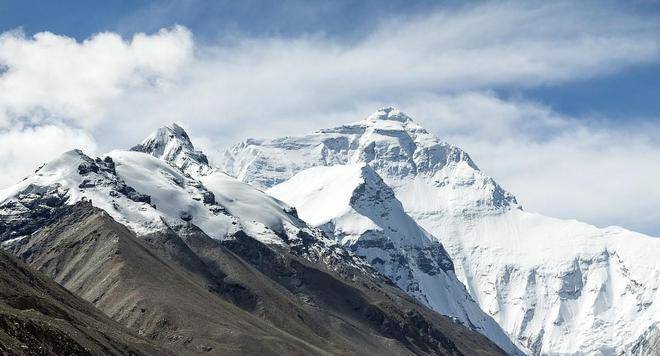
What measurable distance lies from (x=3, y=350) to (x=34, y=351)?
59.8 feet

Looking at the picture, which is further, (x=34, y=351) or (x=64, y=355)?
(x=64, y=355)

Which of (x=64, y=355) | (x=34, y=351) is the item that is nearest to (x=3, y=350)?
(x=34, y=351)

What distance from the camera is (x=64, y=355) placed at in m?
199

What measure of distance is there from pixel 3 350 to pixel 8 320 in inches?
858

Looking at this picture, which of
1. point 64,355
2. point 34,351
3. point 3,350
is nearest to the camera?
point 3,350

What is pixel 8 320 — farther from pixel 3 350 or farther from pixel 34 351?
pixel 3 350

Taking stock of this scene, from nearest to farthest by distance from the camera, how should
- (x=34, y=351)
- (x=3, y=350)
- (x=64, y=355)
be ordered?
(x=3, y=350)
(x=34, y=351)
(x=64, y=355)

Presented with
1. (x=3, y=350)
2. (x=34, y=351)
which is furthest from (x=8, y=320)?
(x=3, y=350)

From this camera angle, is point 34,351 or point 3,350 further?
point 34,351

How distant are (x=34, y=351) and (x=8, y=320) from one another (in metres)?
7.40

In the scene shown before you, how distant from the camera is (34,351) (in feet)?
→ 602

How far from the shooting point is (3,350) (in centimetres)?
16550

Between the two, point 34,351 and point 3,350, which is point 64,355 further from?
point 3,350
